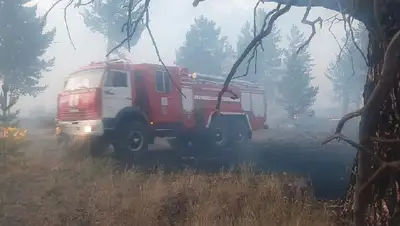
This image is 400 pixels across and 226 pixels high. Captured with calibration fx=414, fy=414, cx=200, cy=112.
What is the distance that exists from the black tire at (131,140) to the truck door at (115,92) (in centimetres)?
55

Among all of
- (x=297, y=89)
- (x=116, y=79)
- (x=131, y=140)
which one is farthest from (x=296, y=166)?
(x=297, y=89)

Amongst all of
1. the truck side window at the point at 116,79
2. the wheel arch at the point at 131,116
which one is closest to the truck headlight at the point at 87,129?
the wheel arch at the point at 131,116

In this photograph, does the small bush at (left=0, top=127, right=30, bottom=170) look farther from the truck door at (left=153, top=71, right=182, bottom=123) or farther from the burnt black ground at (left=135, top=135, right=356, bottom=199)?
the truck door at (left=153, top=71, right=182, bottom=123)

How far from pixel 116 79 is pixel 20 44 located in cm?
1622

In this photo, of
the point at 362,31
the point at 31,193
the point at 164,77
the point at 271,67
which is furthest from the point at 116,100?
the point at 271,67

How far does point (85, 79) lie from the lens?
1141 cm

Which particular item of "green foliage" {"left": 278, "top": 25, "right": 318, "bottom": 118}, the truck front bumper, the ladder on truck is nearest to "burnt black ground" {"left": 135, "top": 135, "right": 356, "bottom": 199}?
the truck front bumper

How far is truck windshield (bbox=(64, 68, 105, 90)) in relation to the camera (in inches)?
440

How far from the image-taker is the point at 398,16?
2.80 metres

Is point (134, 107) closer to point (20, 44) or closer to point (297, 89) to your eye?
point (20, 44)

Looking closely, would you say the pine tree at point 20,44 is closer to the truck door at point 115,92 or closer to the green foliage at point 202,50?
the truck door at point 115,92

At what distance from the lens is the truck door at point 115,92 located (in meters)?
11.0

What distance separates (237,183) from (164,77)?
725cm

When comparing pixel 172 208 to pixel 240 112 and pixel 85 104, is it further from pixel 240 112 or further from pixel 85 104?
pixel 240 112
